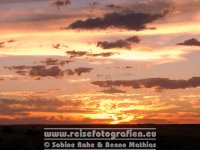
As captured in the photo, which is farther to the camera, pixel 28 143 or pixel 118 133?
pixel 118 133

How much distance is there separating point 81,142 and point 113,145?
5.40m

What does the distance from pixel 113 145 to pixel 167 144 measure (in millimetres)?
9789

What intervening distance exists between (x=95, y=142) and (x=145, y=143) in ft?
27.6

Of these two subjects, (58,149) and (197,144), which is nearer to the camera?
(58,149)

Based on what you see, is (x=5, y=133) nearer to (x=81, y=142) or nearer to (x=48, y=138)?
(x=48, y=138)

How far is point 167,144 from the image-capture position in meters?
82.5

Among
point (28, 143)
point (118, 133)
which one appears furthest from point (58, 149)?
point (118, 133)

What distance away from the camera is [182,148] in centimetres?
8081

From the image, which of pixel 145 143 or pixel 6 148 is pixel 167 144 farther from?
pixel 6 148

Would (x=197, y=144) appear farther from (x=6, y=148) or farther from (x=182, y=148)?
(x=6, y=148)

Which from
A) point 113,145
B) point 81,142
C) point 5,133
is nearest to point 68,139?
point 81,142

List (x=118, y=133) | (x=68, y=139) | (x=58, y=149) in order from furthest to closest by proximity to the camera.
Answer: (x=118, y=133) < (x=68, y=139) < (x=58, y=149)

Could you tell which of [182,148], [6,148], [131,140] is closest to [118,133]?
[131,140]

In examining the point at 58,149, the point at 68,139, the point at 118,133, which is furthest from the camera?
the point at 118,133
